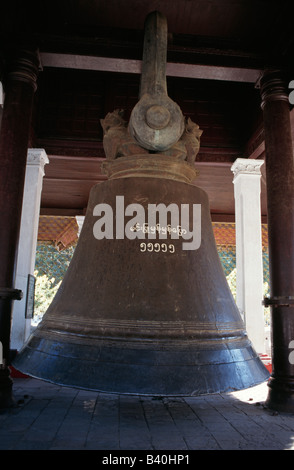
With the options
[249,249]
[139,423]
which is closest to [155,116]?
[139,423]

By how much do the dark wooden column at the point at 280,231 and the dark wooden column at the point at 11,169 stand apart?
208 cm

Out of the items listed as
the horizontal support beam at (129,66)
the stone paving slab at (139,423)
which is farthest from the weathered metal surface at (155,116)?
the stone paving slab at (139,423)

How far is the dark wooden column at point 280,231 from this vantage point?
306 cm

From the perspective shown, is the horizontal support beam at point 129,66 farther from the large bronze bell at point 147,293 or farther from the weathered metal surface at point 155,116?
the weathered metal surface at point 155,116

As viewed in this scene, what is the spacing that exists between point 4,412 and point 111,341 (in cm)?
212

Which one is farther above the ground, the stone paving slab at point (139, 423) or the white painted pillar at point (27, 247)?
the white painted pillar at point (27, 247)

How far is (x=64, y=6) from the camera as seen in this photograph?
3002 millimetres

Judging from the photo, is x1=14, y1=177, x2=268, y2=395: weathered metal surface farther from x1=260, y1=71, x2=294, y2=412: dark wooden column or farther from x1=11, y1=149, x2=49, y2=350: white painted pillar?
x1=11, y1=149, x2=49, y2=350: white painted pillar

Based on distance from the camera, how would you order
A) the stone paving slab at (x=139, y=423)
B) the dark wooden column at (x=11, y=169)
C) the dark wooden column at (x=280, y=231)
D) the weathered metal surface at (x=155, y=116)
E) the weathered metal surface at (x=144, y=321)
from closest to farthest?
the weathered metal surface at (x=144, y=321) → the weathered metal surface at (x=155, y=116) → the stone paving slab at (x=139, y=423) → the dark wooden column at (x=11, y=169) → the dark wooden column at (x=280, y=231)

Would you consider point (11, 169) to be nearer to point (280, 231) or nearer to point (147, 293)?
point (147, 293)

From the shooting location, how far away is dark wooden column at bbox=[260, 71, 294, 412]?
3.06m

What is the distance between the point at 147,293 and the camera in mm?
1353

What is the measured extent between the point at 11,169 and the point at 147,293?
2.10 meters
